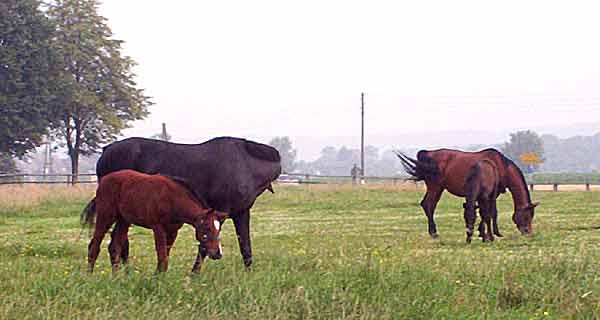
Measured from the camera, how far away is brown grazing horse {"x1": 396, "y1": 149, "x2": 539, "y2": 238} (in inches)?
656

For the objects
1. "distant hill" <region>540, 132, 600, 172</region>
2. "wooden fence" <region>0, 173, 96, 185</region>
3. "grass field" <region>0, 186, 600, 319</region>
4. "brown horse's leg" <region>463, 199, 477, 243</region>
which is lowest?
"grass field" <region>0, 186, 600, 319</region>

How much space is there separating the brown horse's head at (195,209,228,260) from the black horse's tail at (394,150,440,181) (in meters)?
9.01

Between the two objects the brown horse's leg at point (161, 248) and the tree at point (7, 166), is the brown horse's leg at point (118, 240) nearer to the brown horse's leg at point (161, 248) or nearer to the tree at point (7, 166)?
the brown horse's leg at point (161, 248)

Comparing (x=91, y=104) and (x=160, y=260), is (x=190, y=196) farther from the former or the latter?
(x=91, y=104)

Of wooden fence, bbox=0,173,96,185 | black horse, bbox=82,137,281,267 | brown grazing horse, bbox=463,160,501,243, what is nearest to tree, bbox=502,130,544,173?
wooden fence, bbox=0,173,96,185

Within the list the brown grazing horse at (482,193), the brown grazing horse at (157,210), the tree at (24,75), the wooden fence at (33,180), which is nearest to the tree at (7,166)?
the wooden fence at (33,180)

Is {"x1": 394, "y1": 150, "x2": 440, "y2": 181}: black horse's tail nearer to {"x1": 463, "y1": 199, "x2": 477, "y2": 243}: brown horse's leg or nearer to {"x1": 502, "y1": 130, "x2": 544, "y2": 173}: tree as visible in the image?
{"x1": 463, "y1": 199, "x2": 477, "y2": 243}: brown horse's leg

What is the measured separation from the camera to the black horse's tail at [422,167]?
1711 cm

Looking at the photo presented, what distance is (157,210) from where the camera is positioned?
9023 millimetres

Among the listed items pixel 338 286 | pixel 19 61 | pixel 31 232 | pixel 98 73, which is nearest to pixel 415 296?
pixel 338 286

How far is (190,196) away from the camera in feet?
29.9

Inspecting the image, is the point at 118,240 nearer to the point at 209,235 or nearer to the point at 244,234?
the point at 244,234

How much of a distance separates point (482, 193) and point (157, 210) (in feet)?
28.3

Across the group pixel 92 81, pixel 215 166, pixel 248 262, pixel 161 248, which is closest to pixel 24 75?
pixel 92 81
